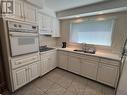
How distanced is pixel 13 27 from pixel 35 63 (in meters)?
1.13

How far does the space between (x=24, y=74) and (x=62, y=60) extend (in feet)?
4.94

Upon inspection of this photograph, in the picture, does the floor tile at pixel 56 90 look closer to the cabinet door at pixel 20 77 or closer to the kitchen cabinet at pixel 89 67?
the cabinet door at pixel 20 77

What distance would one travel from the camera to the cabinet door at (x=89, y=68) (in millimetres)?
2304

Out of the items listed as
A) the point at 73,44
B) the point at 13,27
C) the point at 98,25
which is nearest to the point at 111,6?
the point at 98,25

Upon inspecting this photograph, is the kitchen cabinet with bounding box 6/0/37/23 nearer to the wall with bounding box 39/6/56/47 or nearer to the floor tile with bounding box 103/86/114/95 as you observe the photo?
the wall with bounding box 39/6/56/47

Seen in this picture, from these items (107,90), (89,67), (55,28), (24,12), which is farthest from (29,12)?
(107,90)

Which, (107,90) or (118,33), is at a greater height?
(118,33)

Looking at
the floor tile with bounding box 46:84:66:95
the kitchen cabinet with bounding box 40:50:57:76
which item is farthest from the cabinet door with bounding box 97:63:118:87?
the kitchen cabinet with bounding box 40:50:57:76

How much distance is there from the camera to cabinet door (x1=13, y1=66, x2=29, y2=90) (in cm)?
176

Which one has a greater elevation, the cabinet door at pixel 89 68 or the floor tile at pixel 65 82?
the cabinet door at pixel 89 68

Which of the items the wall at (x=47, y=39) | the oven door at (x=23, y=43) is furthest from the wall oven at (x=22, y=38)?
the wall at (x=47, y=39)

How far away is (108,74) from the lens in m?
2.08

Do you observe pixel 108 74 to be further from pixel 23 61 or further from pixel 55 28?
pixel 55 28

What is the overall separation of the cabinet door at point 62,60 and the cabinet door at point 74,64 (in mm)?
189
